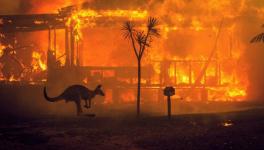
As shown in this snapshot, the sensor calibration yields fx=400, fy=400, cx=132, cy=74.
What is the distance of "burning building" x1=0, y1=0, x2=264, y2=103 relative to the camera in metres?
23.4

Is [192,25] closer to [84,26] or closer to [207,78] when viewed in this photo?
[207,78]

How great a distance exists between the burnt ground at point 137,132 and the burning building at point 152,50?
7.24m

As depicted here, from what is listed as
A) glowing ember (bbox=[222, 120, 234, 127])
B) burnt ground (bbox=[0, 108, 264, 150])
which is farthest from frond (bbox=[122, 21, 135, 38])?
glowing ember (bbox=[222, 120, 234, 127])

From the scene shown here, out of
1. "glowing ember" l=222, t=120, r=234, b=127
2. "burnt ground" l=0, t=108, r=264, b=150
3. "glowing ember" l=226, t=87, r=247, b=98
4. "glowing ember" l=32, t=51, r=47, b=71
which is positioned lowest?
"burnt ground" l=0, t=108, r=264, b=150

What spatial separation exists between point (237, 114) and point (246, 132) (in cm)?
390

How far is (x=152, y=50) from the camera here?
26.2 metres

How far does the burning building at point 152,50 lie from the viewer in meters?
23.4

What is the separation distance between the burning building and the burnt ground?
724cm

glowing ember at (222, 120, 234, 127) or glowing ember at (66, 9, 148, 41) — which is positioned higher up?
glowing ember at (66, 9, 148, 41)

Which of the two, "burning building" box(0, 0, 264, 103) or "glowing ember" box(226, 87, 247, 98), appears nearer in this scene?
"burning building" box(0, 0, 264, 103)

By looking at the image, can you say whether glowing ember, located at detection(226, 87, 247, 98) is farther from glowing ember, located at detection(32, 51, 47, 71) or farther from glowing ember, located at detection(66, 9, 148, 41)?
glowing ember, located at detection(32, 51, 47, 71)

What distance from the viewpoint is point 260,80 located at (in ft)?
82.4

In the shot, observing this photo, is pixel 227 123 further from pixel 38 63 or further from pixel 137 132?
pixel 38 63

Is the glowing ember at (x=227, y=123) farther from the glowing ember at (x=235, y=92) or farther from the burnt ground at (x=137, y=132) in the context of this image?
the glowing ember at (x=235, y=92)
